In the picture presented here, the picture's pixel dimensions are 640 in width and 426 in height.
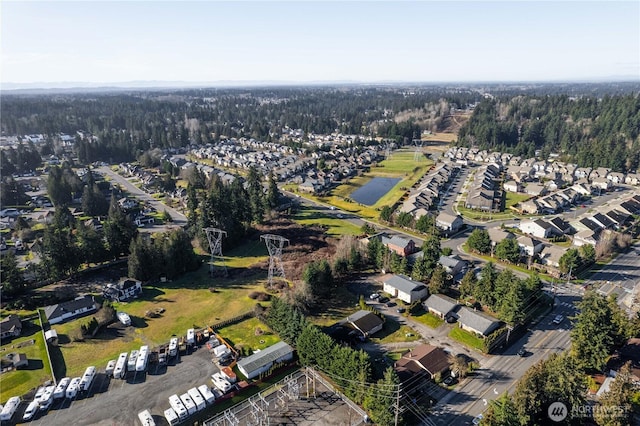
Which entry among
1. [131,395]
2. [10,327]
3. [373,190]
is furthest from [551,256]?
[10,327]

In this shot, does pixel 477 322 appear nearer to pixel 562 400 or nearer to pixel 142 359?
pixel 562 400

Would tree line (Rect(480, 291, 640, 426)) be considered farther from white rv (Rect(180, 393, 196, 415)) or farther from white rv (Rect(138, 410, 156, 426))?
white rv (Rect(138, 410, 156, 426))

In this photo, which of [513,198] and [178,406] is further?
[513,198]

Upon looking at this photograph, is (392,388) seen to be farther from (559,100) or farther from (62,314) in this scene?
(559,100)

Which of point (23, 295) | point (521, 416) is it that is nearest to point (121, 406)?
point (23, 295)

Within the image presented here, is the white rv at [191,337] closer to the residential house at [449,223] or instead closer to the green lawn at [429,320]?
the green lawn at [429,320]

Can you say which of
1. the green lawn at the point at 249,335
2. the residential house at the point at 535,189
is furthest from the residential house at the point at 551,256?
the green lawn at the point at 249,335
